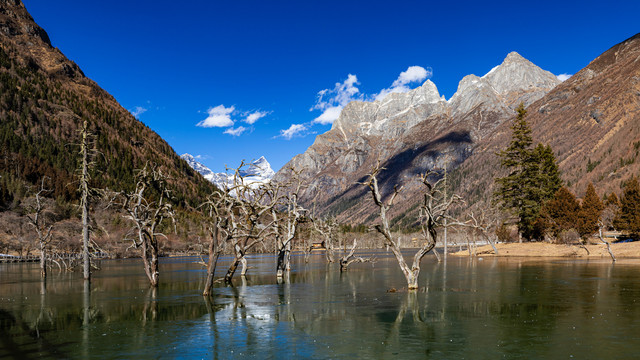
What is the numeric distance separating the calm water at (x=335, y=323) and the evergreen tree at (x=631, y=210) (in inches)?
1871

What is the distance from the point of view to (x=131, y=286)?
4400 centimetres

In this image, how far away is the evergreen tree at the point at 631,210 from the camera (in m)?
76.3

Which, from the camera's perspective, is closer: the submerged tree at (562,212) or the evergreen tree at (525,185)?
the submerged tree at (562,212)

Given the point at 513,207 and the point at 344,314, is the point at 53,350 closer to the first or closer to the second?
the point at 344,314

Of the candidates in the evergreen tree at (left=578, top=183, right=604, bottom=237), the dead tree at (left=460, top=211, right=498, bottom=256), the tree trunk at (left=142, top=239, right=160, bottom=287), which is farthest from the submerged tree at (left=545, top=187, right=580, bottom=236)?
the tree trunk at (left=142, top=239, right=160, bottom=287)

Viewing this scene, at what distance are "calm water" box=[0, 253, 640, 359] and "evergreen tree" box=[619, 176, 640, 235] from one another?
47512mm

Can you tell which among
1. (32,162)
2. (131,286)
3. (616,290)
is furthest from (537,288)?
(32,162)

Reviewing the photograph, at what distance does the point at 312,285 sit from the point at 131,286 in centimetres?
1803

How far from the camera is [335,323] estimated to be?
2300cm

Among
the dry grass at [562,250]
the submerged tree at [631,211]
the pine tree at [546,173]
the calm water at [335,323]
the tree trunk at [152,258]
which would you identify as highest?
the pine tree at [546,173]

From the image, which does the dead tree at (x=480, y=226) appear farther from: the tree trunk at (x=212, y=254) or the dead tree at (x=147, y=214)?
the dead tree at (x=147, y=214)

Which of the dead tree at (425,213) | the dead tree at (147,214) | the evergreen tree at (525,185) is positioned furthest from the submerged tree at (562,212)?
the dead tree at (147,214)

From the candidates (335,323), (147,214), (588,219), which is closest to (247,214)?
(147,214)

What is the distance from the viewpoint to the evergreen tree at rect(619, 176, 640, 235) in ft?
250
